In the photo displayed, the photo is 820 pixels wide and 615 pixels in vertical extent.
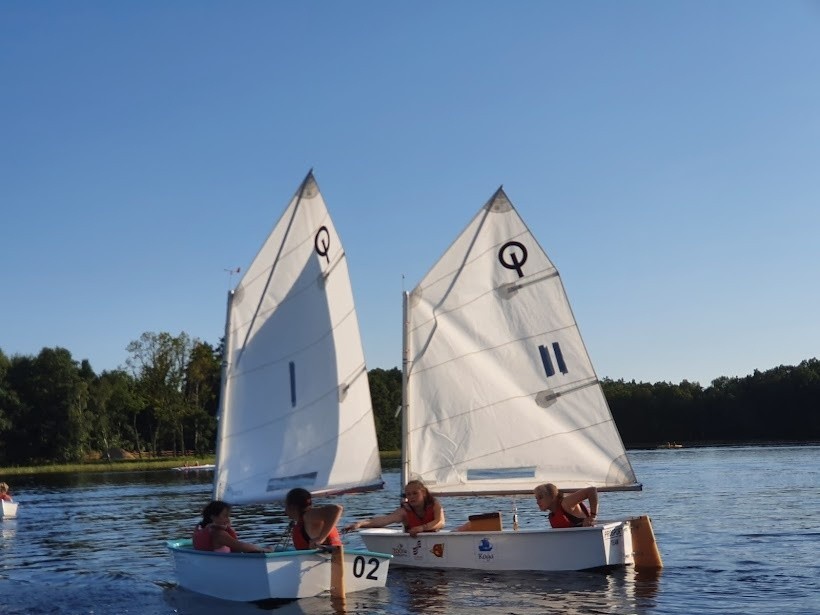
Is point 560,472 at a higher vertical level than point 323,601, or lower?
higher

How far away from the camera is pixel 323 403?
767 inches

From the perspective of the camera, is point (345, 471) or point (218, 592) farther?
point (345, 471)

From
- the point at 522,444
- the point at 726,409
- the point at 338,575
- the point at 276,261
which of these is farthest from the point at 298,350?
the point at 726,409

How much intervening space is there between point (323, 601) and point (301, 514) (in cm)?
148

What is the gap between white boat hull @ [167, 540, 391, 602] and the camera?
15453 millimetres

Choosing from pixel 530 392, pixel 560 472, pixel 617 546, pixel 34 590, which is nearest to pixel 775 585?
pixel 617 546

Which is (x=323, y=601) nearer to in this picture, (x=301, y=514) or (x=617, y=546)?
(x=301, y=514)

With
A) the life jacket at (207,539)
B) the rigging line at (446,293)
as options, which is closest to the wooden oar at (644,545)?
the rigging line at (446,293)

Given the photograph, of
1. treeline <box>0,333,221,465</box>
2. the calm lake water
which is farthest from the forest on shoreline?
the calm lake water

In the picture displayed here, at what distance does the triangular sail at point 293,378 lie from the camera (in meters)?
19.0

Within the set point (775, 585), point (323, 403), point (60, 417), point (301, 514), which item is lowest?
point (775, 585)

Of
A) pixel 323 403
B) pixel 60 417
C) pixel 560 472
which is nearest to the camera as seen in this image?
pixel 323 403

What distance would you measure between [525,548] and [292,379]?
560 centimetres

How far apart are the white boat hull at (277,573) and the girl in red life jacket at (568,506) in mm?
3635
